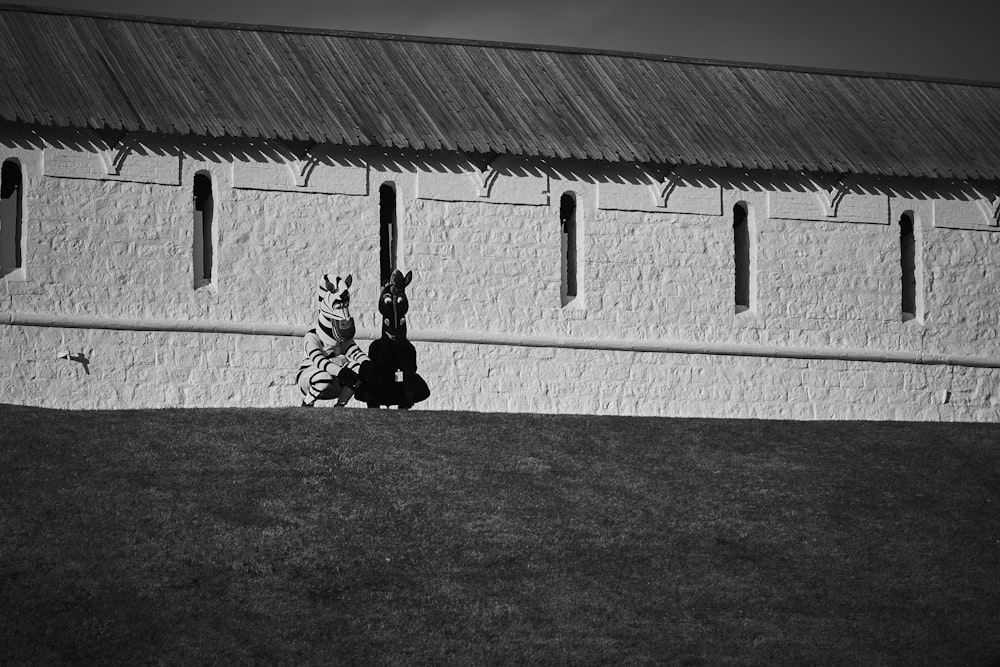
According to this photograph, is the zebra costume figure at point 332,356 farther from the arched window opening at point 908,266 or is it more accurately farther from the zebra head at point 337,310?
the arched window opening at point 908,266

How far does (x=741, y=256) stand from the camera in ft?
A: 101

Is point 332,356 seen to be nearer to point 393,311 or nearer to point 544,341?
point 393,311

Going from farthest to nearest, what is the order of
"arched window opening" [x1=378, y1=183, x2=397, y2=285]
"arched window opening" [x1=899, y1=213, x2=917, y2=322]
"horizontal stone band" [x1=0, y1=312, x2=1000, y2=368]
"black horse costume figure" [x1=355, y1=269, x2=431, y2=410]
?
1. "arched window opening" [x1=899, y1=213, x2=917, y2=322]
2. "arched window opening" [x1=378, y1=183, x2=397, y2=285]
3. "horizontal stone band" [x1=0, y1=312, x2=1000, y2=368]
4. "black horse costume figure" [x1=355, y1=269, x2=431, y2=410]

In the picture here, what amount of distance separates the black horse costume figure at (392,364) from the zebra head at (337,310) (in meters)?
0.44

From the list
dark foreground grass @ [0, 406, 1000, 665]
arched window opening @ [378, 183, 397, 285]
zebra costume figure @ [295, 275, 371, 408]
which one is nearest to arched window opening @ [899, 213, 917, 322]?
dark foreground grass @ [0, 406, 1000, 665]

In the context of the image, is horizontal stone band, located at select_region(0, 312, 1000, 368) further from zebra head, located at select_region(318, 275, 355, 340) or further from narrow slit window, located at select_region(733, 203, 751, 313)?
zebra head, located at select_region(318, 275, 355, 340)

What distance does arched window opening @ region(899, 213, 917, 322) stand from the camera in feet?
103

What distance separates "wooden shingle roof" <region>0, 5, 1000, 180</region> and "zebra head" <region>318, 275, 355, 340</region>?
12.9ft

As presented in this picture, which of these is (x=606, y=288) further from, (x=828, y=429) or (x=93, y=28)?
(x=93, y=28)

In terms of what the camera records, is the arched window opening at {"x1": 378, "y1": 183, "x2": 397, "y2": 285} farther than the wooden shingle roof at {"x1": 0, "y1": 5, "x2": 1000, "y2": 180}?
Yes

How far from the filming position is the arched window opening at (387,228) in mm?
28969

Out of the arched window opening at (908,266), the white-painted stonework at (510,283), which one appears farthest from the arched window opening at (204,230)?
the arched window opening at (908,266)

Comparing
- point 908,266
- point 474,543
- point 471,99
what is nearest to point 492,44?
point 471,99

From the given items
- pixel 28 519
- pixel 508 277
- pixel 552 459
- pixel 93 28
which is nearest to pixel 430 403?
pixel 508 277
